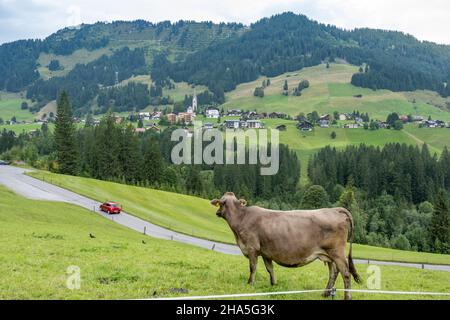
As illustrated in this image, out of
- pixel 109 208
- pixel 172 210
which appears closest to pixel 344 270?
pixel 109 208

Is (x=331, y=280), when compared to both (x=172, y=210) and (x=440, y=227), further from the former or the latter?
(x=440, y=227)

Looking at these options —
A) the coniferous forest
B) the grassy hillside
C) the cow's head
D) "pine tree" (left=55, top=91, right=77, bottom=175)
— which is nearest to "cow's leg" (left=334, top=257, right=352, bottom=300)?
the grassy hillside

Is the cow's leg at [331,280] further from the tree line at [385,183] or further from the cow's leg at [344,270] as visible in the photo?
the tree line at [385,183]

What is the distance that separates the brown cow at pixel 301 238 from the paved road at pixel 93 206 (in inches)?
1268

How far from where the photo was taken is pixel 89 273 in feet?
52.2

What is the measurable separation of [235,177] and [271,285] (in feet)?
461

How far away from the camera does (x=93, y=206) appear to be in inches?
2500

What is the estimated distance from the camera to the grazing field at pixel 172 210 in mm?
56328

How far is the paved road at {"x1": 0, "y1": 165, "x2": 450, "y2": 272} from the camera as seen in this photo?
48.8 meters
